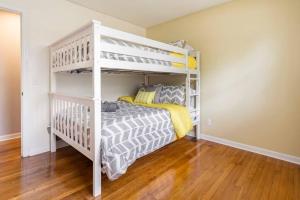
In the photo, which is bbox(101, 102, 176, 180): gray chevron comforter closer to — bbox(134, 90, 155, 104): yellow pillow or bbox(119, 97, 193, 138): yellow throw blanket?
bbox(119, 97, 193, 138): yellow throw blanket

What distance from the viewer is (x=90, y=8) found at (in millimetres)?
2998

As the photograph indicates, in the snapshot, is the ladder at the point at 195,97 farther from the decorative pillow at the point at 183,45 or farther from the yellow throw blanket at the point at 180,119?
the yellow throw blanket at the point at 180,119

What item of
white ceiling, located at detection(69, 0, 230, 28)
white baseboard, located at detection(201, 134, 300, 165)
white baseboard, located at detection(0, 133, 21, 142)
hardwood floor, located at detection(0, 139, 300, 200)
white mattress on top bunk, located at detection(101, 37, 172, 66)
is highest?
white ceiling, located at detection(69, 0, 230, 28)

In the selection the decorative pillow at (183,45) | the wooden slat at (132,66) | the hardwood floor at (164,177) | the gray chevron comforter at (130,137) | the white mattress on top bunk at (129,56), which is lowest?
the hardwood floor at (164,177)

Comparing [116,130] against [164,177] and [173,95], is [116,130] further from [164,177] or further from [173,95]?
[173,95]

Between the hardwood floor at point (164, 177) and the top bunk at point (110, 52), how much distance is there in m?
1.20

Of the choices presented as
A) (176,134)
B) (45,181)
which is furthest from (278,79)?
(45,181)

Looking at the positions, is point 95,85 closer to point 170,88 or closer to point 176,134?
point 176,134

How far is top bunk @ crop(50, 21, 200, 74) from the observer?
1.63 metres

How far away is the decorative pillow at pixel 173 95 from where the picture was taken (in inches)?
117

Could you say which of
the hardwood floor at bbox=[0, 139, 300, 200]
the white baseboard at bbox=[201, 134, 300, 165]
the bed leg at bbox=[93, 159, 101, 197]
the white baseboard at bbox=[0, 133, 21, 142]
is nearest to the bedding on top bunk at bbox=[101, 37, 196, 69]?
the bed leg at bbox=[93, 159, 101, 197]

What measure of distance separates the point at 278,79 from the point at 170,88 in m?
1.59

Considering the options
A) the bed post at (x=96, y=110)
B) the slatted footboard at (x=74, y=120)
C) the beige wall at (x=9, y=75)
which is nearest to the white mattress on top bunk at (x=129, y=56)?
the bed post at (x=96, y=110)

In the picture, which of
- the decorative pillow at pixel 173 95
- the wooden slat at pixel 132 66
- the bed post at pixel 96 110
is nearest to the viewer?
the bed post at pixel 96 110
